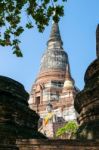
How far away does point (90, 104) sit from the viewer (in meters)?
10.5

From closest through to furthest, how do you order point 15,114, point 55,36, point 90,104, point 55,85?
Answer: point 90,104 → point 15,114 → point 55,85 → point 55,36

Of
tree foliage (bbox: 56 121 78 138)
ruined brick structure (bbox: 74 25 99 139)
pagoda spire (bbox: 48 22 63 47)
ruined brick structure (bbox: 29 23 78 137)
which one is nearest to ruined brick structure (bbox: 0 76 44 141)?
ruined brick structure (bbox: 74 25 99 139)

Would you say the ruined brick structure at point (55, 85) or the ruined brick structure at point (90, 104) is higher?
the ruined brick structure at point (55, 85)

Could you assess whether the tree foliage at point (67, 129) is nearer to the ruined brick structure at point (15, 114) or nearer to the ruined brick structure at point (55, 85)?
the ruined brick structure at point (55, 85)

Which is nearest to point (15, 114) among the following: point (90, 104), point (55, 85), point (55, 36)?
point (90, 104)

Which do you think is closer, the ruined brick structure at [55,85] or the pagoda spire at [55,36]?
the ruined brick structure at [55,85]

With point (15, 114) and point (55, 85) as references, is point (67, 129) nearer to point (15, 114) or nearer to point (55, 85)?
point (55, 85)

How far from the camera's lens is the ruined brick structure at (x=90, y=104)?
32.3 feet

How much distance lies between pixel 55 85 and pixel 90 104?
43622 millimetres

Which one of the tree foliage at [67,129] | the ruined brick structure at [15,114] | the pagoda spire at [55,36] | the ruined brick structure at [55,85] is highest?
the pagoda spire at [55,36]

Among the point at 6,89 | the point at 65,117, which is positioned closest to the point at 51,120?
the point at 65,117

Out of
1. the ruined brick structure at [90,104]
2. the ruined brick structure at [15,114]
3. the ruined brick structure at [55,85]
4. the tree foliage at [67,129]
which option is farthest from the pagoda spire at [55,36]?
the ruined brick structure at [90,104]

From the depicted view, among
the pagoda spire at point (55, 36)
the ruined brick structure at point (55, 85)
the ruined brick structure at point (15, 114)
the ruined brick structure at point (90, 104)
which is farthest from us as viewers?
the pagoda spire at point (55, 36)

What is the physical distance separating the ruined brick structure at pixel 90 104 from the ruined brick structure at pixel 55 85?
118 ft
